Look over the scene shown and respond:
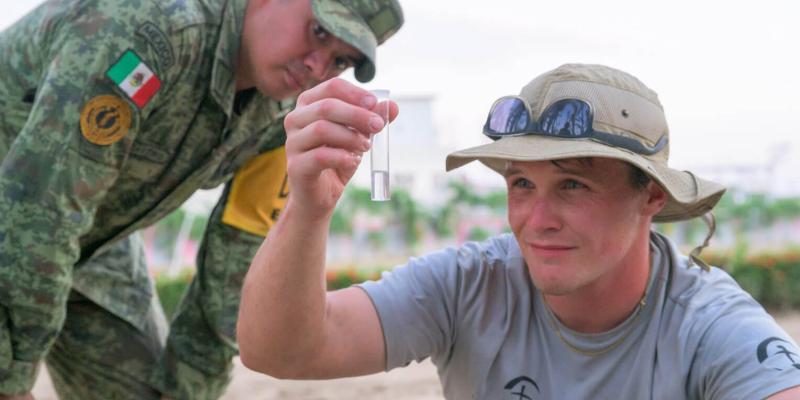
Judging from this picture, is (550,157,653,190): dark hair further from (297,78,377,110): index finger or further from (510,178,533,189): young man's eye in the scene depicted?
(297,78,377,110): index finger

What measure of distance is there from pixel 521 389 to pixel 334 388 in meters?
3.62

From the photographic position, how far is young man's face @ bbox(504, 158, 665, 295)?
2027 mm

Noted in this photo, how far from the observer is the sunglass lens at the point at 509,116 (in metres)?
2.12

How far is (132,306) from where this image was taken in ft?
10.6

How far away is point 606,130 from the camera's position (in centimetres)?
202

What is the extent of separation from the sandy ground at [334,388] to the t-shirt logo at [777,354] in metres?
3.63

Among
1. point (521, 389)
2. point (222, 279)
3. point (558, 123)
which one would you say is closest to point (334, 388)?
point (222, 279)

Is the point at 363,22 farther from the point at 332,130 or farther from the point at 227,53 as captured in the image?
the point at 332,130

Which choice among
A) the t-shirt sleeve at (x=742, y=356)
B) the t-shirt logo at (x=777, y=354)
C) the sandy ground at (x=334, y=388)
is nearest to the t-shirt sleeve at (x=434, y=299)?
the t-shirt sleeve at (x=742, y=356)

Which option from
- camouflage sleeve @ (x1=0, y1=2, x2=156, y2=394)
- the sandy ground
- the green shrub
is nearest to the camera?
camouflage sleeve @ (x1=0, y1=2, x2=156, y2=394)

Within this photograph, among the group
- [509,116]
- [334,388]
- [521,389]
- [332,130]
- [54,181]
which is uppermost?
[332,130]

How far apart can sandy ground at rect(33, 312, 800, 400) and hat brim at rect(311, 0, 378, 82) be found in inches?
119

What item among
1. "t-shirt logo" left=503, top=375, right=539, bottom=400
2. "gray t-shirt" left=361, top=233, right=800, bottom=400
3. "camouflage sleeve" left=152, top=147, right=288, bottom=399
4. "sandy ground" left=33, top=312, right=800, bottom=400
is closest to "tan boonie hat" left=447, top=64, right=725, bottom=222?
"gray t-shirt" left=361, top=233, right=800, bottom=400

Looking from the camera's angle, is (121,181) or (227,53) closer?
(227,53)
